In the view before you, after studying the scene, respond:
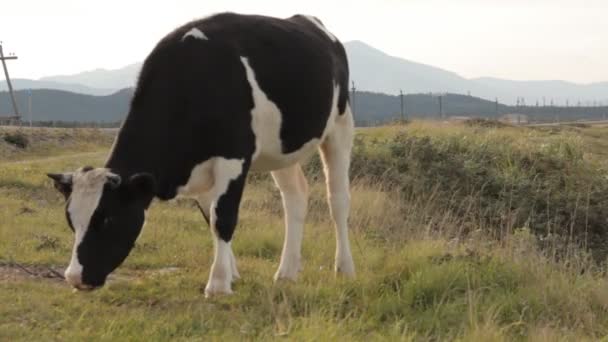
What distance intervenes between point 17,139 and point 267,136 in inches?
861

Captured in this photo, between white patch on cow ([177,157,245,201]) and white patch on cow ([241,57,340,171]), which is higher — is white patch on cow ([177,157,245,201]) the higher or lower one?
the lower one

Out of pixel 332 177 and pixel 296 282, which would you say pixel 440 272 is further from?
pixel 332 177

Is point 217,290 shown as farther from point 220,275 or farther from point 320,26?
point 320,26

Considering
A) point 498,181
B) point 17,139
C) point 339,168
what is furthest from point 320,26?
point 17,139

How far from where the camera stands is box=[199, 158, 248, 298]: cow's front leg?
5.93 metres

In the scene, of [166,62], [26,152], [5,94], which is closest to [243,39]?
[166,62]

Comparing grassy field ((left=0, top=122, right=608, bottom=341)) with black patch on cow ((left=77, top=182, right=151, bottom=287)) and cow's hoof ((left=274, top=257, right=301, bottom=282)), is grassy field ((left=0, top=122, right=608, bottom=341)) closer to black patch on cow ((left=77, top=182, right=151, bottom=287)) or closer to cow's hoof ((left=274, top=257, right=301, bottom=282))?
cow's hoof ((left=274, top=257, right=301, bottom=282))

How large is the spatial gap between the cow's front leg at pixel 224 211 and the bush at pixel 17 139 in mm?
21701

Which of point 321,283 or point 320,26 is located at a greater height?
point 320,26

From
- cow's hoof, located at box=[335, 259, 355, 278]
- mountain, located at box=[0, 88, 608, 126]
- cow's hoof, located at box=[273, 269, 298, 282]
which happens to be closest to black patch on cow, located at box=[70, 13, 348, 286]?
cow's hoof, located at box=[273, 269, 298, 282]

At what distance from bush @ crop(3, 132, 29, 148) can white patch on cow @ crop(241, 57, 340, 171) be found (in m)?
21.1

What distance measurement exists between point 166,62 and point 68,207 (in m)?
1.51

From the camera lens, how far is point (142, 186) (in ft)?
17.7

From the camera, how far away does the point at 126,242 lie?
215 inches
